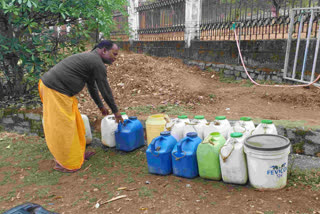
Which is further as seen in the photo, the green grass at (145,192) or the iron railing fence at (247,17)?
the iron railing fence at (247,17)

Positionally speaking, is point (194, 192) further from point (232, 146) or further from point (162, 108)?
point (162, 108)

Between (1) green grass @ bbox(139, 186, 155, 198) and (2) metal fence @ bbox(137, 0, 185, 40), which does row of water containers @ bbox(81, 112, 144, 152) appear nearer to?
(1) green grass @ bbox(139, 186, 155, 198)

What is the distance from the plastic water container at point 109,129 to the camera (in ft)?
13.0

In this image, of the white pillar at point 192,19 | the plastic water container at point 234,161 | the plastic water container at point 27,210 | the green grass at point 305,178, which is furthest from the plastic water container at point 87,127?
the white pillar at point 192,19

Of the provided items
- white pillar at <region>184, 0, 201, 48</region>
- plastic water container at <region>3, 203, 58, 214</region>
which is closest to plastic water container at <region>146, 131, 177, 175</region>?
plastic water container at <region>3, 203, 58, 214</region>

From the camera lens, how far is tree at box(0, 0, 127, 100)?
4.55 m

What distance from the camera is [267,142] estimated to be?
2.65 meters

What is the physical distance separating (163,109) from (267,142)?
2.70 meters

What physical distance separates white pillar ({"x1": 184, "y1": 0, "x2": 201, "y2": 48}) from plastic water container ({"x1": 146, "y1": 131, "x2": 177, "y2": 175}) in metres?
5.30

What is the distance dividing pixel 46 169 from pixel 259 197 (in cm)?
271

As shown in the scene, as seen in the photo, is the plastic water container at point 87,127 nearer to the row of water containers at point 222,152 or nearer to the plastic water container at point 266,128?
the row of water containers at point 222,152

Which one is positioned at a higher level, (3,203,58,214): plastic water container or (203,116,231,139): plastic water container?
(3,203,58,214): plastic water container

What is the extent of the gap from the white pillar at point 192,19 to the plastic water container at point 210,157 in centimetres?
545

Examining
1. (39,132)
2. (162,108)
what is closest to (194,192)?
(162,108)
